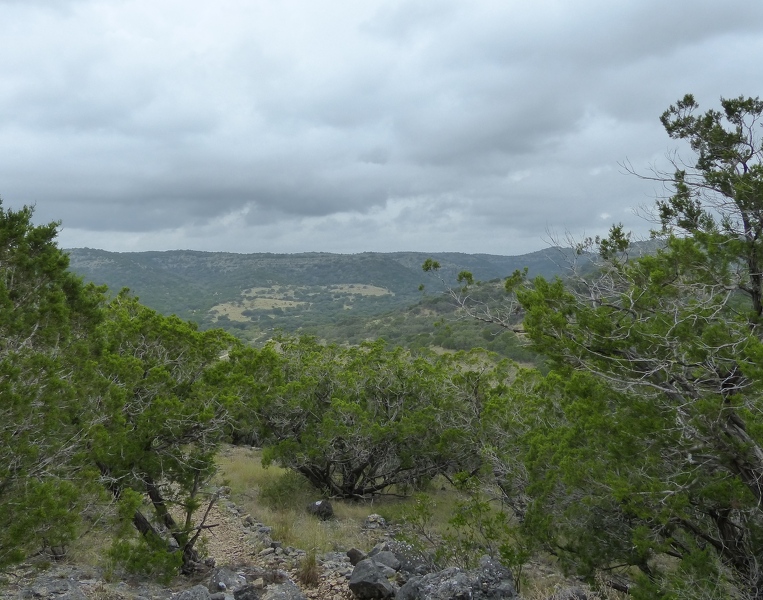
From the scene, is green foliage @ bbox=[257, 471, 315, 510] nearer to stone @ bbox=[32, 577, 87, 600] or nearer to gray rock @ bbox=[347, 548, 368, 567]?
gray rock @ bbox=[347, 548, 368, 567]

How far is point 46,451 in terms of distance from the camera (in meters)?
5.73

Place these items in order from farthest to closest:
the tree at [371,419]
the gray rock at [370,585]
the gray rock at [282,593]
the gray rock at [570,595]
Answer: the tree at [371,419] → the gray rock at [370,585] → the gray rock at [282,593] → the gray rock at [570,595]

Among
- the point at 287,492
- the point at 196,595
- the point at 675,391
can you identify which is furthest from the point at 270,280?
the point at 675,391

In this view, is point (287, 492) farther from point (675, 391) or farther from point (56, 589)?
point (675, 391)

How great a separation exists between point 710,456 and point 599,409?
1.27 metres

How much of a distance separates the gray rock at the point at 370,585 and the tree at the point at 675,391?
237 cm

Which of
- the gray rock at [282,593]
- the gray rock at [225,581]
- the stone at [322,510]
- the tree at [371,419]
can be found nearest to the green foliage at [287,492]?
the tree at [371,419]

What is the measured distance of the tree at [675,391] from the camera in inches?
229

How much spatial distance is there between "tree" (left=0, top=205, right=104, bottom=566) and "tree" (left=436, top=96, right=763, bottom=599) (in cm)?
514

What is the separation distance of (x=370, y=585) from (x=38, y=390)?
201 inches

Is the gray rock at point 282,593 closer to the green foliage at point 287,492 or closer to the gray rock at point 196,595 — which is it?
the gray rock at point 196,595

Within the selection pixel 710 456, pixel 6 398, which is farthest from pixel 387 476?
pixel 6 398

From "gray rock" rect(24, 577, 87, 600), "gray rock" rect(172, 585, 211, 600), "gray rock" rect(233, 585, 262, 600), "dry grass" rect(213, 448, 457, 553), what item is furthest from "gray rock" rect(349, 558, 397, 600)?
"gray rock" rect(24, 577, 87, 600)

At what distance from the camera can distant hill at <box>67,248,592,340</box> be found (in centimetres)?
11444
